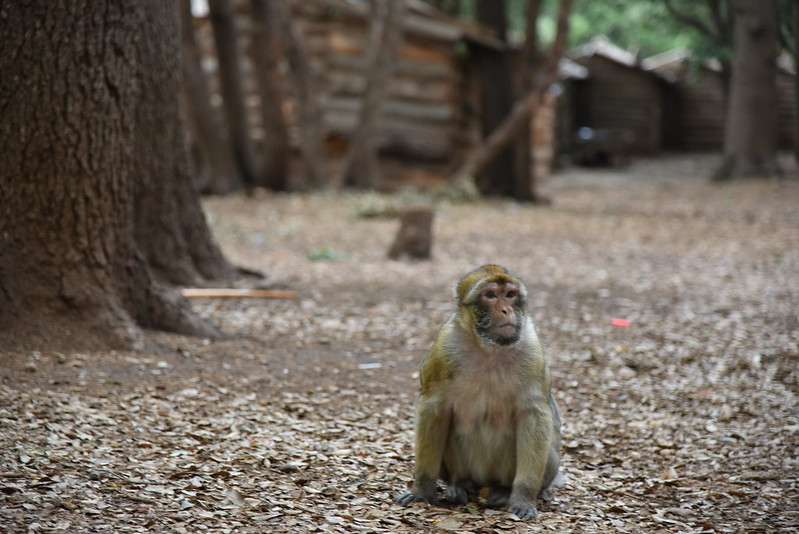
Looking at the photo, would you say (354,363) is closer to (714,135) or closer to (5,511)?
(5,511)

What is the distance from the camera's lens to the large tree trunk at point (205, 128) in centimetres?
1977

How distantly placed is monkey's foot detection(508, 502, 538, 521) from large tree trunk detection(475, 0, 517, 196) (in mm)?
17566

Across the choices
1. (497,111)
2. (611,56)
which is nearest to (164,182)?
(497,111)

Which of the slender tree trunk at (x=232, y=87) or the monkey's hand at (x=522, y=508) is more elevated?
the slender tree trunk at (x=232, y=87)

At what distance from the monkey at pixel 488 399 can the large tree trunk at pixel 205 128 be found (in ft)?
48.5

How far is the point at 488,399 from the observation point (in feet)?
16.6

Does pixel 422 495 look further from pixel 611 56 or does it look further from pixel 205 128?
pixel 611 56

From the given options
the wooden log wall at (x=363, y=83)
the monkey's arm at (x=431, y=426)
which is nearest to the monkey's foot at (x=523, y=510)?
the monkey's arm at (x=431, y=426)

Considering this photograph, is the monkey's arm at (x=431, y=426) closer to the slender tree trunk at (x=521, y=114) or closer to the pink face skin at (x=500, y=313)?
the pink face skin at (x=500, y=313)

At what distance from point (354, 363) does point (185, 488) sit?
10.7ft

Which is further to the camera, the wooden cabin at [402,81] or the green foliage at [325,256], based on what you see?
the wooden cabin at [402,81]

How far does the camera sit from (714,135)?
45.0 meters

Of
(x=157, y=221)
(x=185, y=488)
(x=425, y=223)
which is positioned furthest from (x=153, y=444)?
(x=425, y=223)

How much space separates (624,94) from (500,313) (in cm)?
4194
